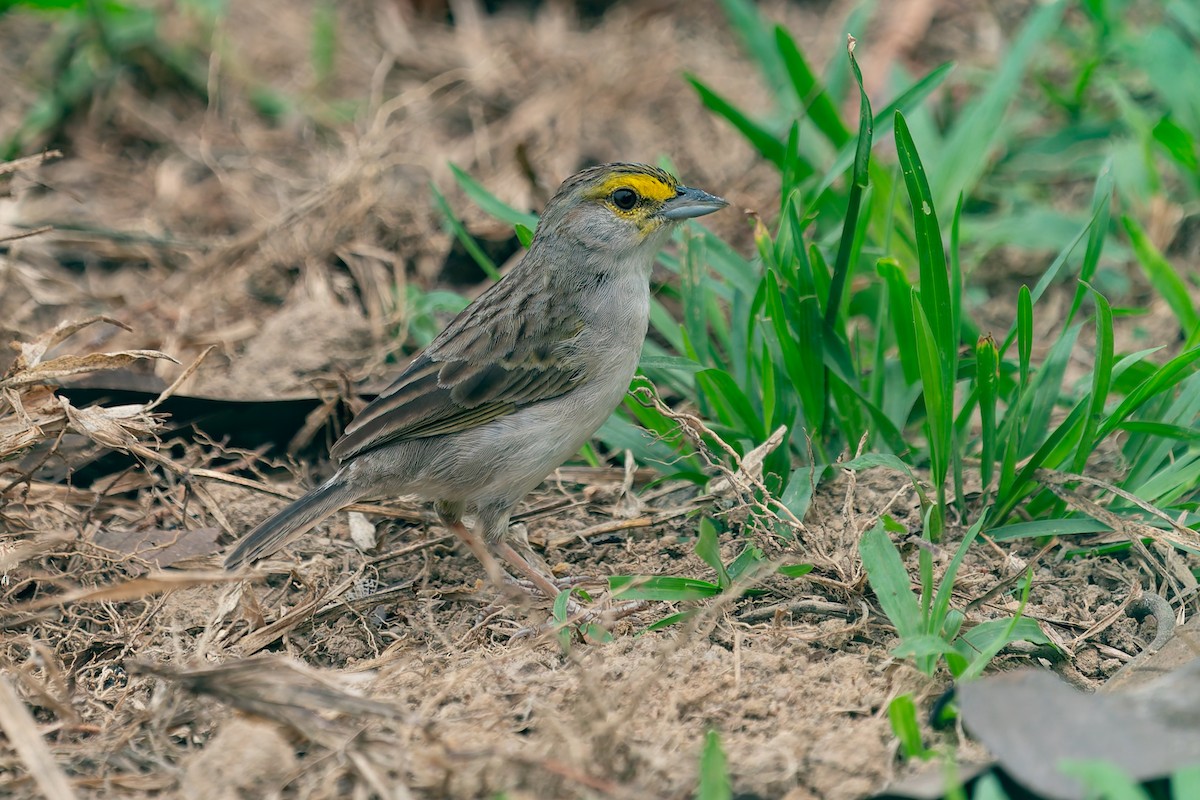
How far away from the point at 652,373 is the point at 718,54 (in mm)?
4093

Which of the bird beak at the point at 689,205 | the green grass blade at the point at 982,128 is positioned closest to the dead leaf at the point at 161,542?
the bird beak at the point at 689,205

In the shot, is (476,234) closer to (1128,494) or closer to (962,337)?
(962,337)

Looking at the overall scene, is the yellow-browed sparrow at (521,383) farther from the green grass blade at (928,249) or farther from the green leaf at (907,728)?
the green leaf at (907,728)

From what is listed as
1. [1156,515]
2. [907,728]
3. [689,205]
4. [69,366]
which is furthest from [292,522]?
[1156,515]

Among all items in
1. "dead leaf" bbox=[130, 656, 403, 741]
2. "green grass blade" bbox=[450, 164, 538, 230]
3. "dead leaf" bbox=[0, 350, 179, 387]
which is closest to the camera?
"dead leaf" bbox=[130, 656, 403, 741]

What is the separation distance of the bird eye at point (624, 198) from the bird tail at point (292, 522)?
149 centimetres

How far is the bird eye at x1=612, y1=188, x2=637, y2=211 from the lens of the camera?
15.9ft

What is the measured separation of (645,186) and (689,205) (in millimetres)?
188

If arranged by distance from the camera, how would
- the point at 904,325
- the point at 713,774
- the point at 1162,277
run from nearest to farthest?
the point at 713,774, the point at 904,325, the point at 1162,277

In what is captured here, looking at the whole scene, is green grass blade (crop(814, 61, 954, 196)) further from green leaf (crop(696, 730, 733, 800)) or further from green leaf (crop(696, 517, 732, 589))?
green leaf (crop(696, 730, 733, 800))

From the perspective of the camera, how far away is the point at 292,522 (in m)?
4.20

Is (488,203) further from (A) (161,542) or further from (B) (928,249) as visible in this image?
(B) (928,249)

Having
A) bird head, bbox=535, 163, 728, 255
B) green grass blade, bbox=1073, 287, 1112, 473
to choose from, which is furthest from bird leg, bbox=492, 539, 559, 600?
green grass blade, bbox=1073, 287, 1112, 473

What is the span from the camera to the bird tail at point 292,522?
4102mm
